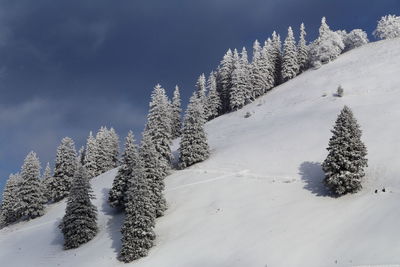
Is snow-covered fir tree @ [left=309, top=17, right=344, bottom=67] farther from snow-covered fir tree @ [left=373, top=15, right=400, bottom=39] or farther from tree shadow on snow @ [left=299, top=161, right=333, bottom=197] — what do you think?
tree shadow on snow @ [left=299, top=161, right=333, bottom=197]

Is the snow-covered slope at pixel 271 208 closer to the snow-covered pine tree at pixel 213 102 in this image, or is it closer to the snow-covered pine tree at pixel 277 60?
the snow-covered pine tree at pixel 213 102

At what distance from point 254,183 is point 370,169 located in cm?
1255

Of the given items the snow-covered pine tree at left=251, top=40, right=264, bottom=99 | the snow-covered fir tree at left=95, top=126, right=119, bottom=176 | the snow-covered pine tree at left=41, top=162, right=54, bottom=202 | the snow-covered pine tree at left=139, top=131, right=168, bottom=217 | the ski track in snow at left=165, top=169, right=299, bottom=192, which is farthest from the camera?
the snow-covered pine tree at left=251, top=40, right=264, bottom=99

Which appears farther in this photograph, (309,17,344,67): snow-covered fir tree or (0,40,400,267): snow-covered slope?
(309,17,344,67): snow-covered fir tree

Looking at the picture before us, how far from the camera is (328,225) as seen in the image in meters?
33.5

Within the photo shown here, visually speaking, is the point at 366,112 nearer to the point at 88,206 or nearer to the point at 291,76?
the point at 88,206

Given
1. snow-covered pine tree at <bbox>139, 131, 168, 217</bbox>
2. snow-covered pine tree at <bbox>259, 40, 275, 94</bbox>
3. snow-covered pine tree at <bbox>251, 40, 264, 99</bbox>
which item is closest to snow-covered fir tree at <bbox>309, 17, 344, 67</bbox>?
snow-covered pine tree at <bbox>259, 40, 275, 94</bbox>

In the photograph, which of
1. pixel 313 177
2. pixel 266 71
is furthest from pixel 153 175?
pixel 266 71

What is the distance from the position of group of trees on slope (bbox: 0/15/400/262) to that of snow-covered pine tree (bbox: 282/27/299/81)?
10.0 inches

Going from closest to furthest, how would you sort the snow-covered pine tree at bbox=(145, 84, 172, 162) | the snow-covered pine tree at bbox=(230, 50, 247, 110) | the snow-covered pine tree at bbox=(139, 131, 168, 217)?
the snow-covered pine tree at bbox=(139, 131, 168, 217)
the snow-covered pine tree at bbox=(145, 84, 172, 162)
the snow-covered pine tree at bbox=(230, 50, 247, 110)

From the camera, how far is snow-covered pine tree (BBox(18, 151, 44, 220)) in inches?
2549

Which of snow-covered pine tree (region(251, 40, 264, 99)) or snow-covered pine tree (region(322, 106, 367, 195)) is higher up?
snow-covered pine tree (region(251, 40, 264, 99))

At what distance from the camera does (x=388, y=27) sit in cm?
12112

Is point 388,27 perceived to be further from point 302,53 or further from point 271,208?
point 271,208
